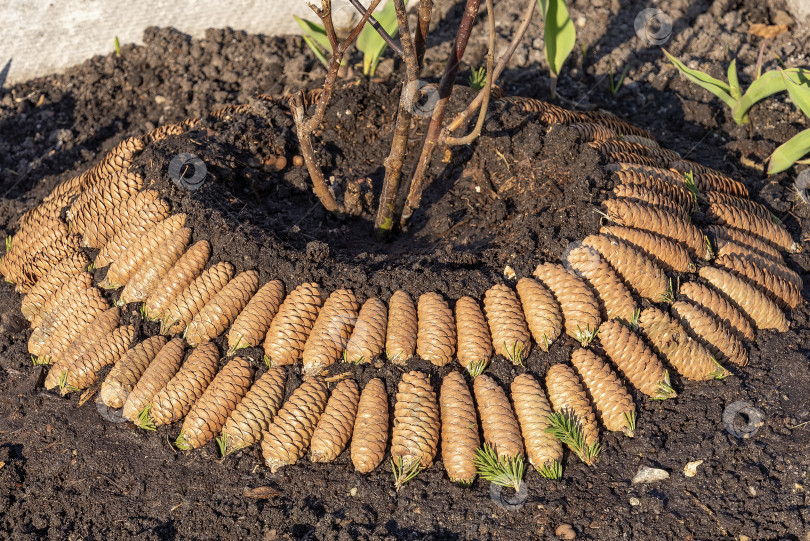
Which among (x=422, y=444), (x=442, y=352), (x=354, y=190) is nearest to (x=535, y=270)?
(x=442, y=352)

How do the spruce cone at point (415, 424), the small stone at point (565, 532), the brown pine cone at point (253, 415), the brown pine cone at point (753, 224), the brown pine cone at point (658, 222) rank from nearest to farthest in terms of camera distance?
the small stone at point (565, 532) → the spruce cone at point (415, 424) → the brown pine cone at point (253, 415) → the brown pine cone at point (658, 222) → the brown pine cone at point (753, 224)

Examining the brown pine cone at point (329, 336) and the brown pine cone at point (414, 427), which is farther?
the brown pine cone at point (329, 336)

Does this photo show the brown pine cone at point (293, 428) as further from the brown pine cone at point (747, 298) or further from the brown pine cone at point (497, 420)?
the brown pine cone at point (747, 298)

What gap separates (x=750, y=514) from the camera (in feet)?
9.99

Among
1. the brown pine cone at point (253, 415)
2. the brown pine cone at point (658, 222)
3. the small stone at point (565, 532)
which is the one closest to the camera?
the small stone at point (565, 532)

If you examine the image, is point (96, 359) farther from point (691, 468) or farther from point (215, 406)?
point (691, 468)

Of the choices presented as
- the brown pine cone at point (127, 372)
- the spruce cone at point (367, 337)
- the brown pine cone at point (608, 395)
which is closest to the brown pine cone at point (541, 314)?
the brown pine cone at point (608, 395)

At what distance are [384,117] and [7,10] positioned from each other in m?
3.14

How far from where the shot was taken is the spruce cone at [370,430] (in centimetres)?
322

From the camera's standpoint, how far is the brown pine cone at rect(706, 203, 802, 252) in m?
4.03

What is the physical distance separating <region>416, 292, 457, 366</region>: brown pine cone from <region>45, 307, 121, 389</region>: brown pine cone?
1613mm

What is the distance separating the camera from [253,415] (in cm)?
334

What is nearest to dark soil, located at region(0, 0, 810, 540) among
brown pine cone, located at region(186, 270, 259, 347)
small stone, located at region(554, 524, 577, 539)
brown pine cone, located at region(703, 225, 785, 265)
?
small stone, located at region(554, 524, 577, 539)

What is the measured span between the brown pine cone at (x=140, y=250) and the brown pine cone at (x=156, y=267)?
42 mm
